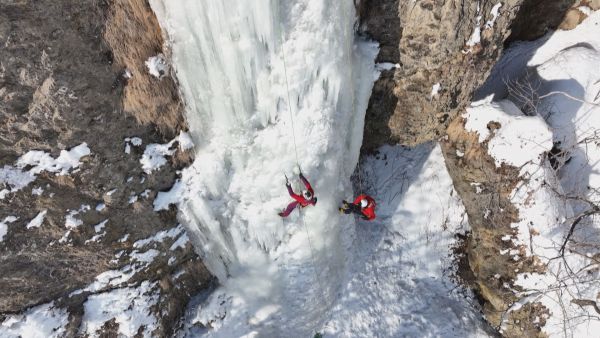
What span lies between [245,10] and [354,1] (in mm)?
1574

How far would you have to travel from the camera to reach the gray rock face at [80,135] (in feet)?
10.7

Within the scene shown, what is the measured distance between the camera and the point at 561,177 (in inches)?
223

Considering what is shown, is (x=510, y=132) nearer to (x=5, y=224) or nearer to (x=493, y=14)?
(x=493, y=14)

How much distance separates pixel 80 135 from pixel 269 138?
2.11 m

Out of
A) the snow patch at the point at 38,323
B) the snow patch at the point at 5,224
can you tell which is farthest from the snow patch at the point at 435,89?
the snow patch at the point at 38,323

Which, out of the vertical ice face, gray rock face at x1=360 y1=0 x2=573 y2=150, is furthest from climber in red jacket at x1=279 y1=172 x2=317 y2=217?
gray rock face at x1=360 y1=0 x2=573 y2=150

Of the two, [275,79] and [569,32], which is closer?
[275,79]

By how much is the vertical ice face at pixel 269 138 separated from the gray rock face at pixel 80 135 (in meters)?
0.38

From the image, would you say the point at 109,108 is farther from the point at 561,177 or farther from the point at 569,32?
the point at 569,32

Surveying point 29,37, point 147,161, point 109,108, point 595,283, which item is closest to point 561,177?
point 595,283

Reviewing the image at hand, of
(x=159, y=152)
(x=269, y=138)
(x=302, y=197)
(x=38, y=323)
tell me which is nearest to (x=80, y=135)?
(x=159, y=152)

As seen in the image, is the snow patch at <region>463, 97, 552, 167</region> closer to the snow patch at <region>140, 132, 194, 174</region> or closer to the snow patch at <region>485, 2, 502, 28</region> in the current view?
the snow patch at <region>485, 2, 502, 28</region>

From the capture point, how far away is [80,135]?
379 centimetres

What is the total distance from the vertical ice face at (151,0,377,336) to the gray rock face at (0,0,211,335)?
38cm
